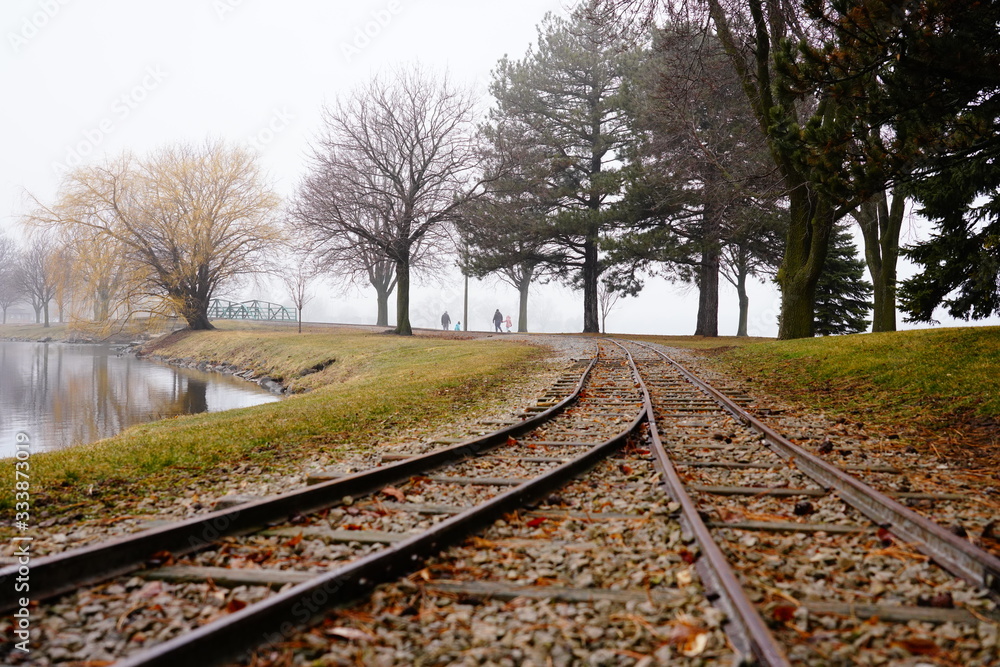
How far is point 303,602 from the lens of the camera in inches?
93.1

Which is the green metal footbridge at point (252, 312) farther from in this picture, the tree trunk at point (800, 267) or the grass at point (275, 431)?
the tree trunk at point (800, 267)

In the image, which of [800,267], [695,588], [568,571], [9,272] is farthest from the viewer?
[9,272]

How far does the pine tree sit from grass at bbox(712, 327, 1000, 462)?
36.5 ft

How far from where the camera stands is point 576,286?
106ft

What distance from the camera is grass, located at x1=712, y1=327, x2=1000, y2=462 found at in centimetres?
677

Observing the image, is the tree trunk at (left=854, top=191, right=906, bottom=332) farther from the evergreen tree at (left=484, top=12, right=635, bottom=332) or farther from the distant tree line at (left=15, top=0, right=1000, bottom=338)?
the evergreen tree at (left=484, top=12, right=635, bottom=332)

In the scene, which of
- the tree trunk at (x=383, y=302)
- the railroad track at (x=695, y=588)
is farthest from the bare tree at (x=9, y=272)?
the railroad track at (x=695, y=588)

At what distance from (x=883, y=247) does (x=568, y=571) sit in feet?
65.8

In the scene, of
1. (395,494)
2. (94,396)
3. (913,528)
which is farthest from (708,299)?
(395,494)

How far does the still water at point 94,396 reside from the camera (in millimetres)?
11405

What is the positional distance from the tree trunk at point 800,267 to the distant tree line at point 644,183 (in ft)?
0.19

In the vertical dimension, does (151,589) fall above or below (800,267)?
below

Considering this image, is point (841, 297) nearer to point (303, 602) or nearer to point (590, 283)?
point (590, 283)

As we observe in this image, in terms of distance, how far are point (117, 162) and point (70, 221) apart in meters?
4.02
